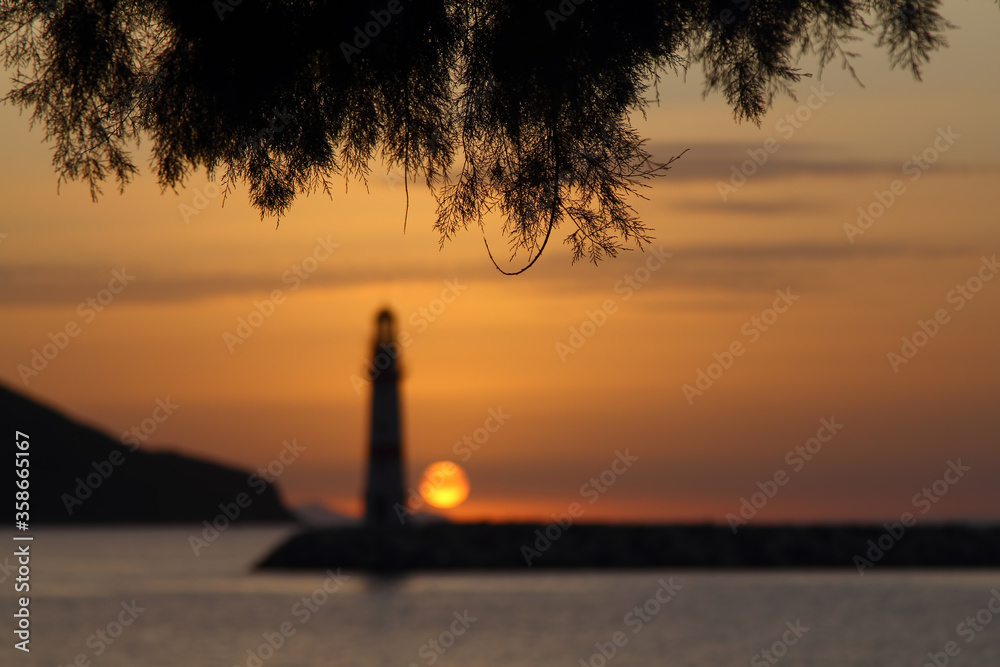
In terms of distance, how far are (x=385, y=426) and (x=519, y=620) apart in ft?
38.8

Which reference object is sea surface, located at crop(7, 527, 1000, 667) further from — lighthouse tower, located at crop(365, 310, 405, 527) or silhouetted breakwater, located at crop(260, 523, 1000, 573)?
lighthouse tower, located at crop(365, 310, 405, 527)

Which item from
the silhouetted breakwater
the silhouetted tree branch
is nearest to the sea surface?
the silhouetted breakwater

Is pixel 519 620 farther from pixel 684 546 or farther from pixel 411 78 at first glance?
pixel 411 78

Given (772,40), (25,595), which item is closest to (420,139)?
(772,40)

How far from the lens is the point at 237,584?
72.2 meters

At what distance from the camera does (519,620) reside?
169ft

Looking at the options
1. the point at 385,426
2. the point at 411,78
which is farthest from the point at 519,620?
the point at 411,78

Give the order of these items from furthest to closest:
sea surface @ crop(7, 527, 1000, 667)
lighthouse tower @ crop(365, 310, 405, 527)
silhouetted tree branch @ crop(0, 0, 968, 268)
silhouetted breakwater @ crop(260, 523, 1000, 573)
→ silhouetted breakwater @ crop(260, 523, 1000, 573)
lighthouse tower @ crop(365, 310, 405, 527)
sea surface @ crop(7, 527, 1000, 667)
silhouetted tree branch @ crop(0, 0, 968, 268)

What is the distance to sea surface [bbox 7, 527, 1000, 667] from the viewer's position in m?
41.8

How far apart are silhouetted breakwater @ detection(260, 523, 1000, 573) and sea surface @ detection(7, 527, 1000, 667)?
1.78 meters

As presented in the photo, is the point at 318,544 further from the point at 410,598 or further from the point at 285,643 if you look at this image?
the point at 285,643

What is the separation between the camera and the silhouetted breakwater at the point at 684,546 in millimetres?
59938

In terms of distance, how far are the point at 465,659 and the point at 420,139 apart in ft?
118

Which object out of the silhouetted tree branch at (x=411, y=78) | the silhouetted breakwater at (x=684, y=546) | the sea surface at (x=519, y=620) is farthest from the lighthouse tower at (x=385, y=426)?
the silhouetted tree branch at (x=411, y=78)
